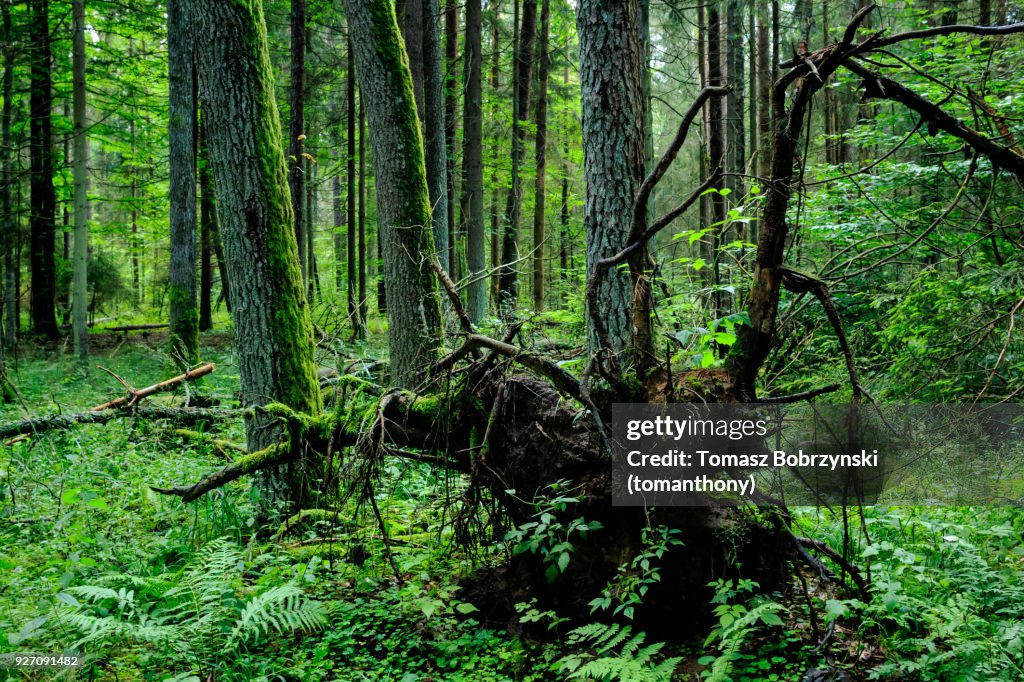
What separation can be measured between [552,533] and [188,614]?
262 cm

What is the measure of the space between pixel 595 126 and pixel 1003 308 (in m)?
3.77

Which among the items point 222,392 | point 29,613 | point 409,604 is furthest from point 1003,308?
point 222,392

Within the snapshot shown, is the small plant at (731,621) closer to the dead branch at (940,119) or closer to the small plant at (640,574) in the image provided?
the small plant at (640,574)

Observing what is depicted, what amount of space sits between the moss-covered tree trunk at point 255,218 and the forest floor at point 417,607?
3.25 ft

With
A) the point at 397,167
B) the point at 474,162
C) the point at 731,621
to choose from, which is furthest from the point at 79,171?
the point at 731,621

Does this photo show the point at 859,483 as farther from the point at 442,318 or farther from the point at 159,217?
the point at 159,217

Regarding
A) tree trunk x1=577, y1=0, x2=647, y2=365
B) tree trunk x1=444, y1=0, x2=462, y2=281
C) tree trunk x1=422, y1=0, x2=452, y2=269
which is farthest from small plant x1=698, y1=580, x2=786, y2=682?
tree trunk x1=444, y1=0, x2=462, y2=281

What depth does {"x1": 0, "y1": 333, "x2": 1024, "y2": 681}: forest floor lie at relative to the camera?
11.1ft

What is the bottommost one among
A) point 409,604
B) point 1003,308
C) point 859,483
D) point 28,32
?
point 409,604

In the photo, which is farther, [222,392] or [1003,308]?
[222,392]

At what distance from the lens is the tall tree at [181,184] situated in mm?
12562

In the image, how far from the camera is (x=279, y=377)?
6.09 metres

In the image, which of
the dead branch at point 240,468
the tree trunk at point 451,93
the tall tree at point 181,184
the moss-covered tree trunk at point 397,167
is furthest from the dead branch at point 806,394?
the tall tree at point 181,184

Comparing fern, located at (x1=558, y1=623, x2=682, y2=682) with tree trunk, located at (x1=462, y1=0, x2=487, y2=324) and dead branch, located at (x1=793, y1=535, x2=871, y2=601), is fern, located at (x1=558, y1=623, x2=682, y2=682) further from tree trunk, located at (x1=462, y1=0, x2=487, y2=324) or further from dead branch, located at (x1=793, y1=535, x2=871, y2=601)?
tree trunk, located at (x1=462, y1=0, x2=487, y2=324)
